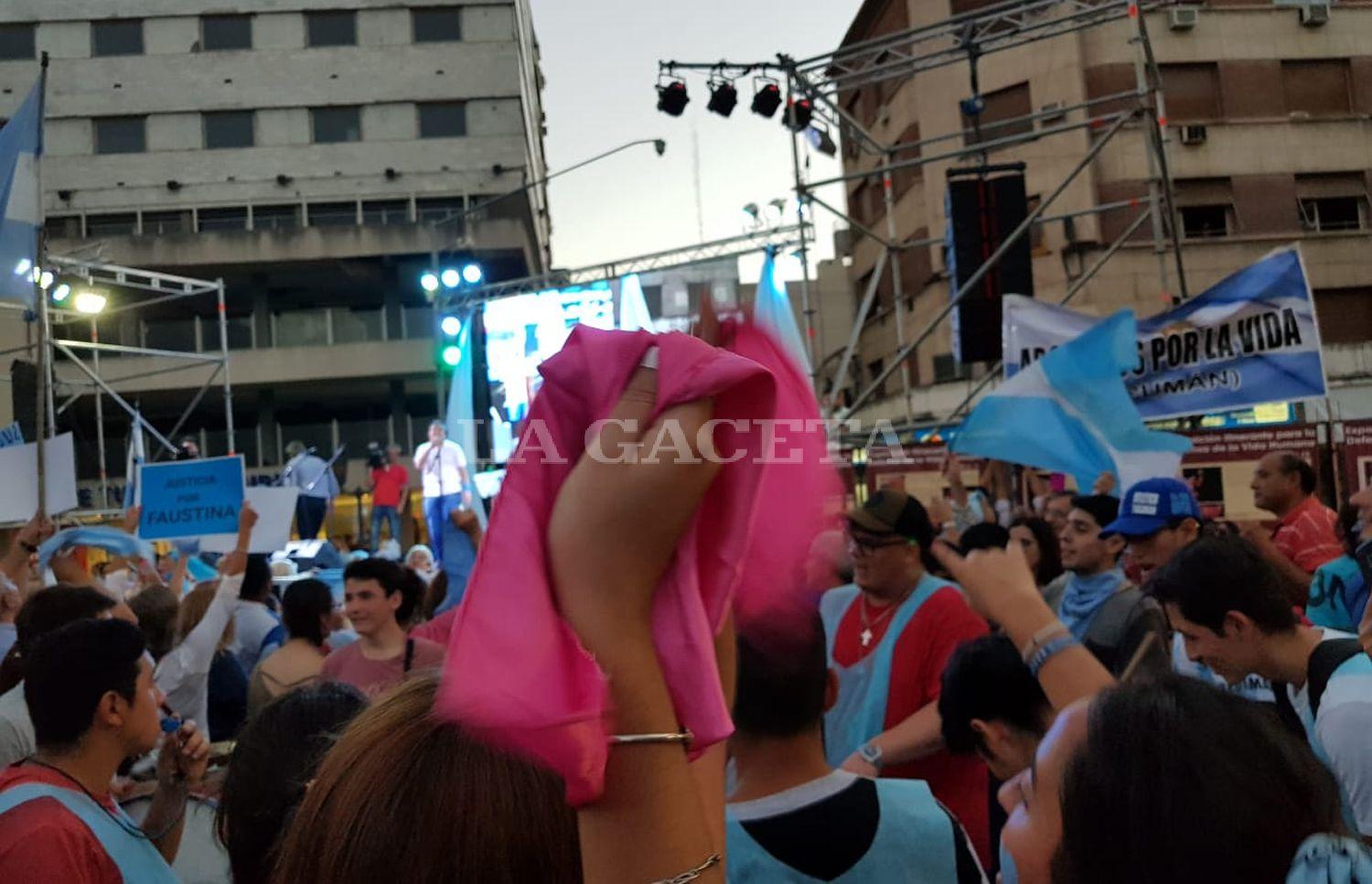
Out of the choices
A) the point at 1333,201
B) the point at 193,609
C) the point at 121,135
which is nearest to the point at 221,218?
the point at 121,135

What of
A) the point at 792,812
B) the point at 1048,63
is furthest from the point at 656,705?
the point at 1048,63

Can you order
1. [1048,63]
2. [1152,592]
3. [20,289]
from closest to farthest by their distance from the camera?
1. [1152,592]
2. [20,289]
3. [1048,63]

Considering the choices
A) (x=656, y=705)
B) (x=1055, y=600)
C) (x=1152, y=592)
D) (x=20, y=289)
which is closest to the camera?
(x=656, y=705)

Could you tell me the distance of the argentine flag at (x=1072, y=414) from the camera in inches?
289

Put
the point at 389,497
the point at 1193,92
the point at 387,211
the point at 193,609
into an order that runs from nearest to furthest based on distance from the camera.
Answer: the point at 193,609 < the point at 389,497 < the point at 1193,92 < the point at 387,211

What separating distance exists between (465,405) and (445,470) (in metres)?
3.29

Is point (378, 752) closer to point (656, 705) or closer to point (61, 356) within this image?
point (656, 705)

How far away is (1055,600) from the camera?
5625mm

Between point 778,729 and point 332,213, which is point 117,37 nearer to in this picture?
point 332,213

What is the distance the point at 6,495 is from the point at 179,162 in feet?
115

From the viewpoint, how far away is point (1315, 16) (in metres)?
27.4

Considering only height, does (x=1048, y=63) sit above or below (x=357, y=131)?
below

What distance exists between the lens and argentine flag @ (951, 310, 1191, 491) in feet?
24.0

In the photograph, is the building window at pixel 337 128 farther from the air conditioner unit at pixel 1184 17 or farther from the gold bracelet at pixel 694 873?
the gold bracelet at pixel 694 873
